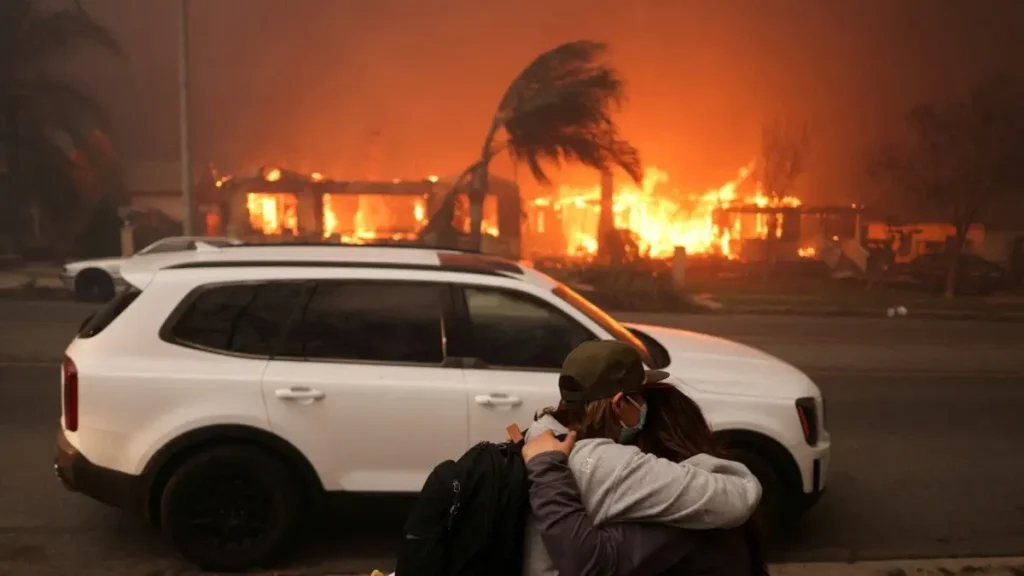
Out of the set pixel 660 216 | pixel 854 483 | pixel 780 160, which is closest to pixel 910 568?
pixel 854 483

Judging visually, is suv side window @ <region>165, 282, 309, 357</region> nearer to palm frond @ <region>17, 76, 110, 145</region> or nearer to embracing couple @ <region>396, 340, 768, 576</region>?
embracing couple @ <region>396, 340, 768, 576</region>

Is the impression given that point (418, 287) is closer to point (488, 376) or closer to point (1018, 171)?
point (488, 376)

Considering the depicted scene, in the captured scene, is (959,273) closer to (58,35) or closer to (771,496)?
(771,496)

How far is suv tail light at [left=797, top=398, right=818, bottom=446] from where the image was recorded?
4.49 meters

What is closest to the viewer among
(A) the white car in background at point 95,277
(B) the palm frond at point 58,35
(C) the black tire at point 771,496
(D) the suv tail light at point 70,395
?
(D) the suv tail light at point 70,395

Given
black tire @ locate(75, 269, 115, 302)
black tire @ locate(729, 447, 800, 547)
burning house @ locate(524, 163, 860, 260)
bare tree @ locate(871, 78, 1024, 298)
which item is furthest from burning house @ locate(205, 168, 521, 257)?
black tire @ locate(729, 447, 800, 547)

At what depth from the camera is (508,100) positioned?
1630 centimetres

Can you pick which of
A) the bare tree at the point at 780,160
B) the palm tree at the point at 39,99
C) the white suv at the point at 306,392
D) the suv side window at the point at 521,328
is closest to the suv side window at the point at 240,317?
the white suv at the point at 306,392

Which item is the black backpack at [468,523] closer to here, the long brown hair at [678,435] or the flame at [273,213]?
the long brown hair at [678,435]

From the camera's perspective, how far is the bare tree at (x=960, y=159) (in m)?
15.2

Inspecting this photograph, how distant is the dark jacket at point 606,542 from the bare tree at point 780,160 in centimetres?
1515

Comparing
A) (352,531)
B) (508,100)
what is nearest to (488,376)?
(352,531)

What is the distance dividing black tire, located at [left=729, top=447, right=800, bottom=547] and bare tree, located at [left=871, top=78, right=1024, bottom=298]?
1271 cm

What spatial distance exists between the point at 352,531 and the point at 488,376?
144 cm
